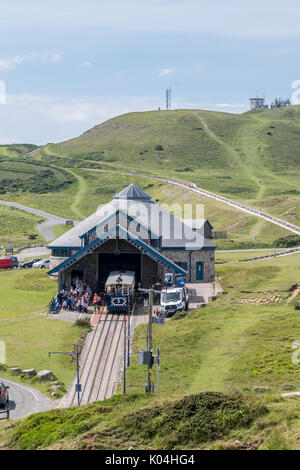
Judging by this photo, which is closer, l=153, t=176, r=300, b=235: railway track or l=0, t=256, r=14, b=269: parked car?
l=0, t=256, r=14, b=269: parked car

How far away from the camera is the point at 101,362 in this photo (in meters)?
35.7

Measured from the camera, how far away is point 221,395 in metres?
21.1

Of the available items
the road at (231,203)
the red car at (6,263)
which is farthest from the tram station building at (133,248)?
the road at (231,203)

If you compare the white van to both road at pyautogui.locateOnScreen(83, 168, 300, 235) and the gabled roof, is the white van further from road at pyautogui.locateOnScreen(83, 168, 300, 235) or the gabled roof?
road at pyautogui.locateOnScreen(83, 168, 300, 235)

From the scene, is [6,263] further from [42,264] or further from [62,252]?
[62,252]

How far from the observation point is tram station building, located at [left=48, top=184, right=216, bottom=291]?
5006cm

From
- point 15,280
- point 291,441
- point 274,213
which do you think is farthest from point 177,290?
point 274,213

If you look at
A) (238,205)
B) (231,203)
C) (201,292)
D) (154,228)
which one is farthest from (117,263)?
(231,203)

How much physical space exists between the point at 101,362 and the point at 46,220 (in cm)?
9267

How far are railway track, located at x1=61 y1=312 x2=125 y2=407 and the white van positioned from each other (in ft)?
11.2

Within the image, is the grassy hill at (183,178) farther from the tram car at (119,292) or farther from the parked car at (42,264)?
the tram car at (119,292)

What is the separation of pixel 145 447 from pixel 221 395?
145 inches

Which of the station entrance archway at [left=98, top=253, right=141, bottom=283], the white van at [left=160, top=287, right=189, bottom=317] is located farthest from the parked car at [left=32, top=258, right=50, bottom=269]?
the white van at [left=160, top=287, right=189, bottom=317]
